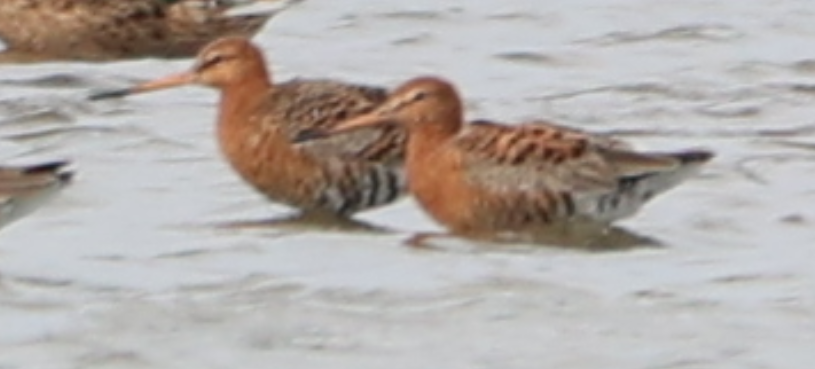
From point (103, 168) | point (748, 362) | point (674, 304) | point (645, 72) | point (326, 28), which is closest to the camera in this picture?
point (748, 362)

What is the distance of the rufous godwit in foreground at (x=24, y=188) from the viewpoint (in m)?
12.9

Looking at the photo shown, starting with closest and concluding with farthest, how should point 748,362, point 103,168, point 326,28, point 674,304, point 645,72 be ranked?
1. point 748,362
2. point 674,304
3. point 103,168
4. point 645,72
5. point 326,28

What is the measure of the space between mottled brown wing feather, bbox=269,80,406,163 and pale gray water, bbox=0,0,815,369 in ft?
0.93

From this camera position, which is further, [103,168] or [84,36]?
[84,36]

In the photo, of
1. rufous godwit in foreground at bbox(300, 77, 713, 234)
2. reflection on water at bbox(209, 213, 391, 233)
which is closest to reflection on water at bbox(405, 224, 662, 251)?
rufous godwit in foreground at bbox(300, 77, 713, 234)

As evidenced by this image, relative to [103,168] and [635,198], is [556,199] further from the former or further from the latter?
[103,168]

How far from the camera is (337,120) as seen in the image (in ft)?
45.5

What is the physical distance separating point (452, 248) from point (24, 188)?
155 centimetres

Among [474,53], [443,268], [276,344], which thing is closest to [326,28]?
[474,53]

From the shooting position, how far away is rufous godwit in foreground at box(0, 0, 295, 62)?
17.6m

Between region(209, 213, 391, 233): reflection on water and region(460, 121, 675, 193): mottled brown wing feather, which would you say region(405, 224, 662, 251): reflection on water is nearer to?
region(460, 121, 675, 193): mottled brown wing feather

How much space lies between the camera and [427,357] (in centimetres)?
1123

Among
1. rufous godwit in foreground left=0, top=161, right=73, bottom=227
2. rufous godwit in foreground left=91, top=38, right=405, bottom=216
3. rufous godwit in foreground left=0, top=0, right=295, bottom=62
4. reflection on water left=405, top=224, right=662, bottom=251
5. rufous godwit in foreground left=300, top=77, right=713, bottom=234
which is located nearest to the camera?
rufous godwit in foreground left=0, top=161, right=73, bottom=227

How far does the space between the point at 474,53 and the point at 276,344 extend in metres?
5.71
